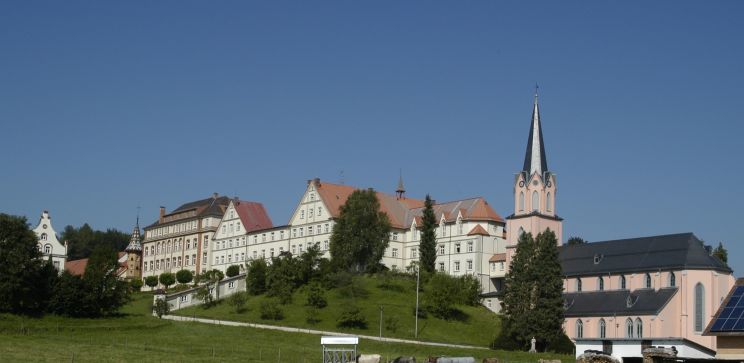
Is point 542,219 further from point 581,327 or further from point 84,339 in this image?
point 84,339

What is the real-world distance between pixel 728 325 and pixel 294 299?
56.8 m

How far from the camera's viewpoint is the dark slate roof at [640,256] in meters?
84.9

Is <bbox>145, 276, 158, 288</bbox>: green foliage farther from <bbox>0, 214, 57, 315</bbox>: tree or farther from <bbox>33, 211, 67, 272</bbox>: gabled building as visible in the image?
<bbox>0, 214, 57, 315</bbox>: tree

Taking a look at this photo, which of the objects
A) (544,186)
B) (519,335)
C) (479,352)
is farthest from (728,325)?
(544,186)

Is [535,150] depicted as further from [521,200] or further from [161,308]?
[161,308]

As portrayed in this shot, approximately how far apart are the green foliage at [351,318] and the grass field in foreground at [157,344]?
11818 millimetres

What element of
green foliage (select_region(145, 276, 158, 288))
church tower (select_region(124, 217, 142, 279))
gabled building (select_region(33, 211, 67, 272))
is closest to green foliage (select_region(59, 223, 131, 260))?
Result: church tower (select_region(124, 217, 142, 279))

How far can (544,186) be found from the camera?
105m

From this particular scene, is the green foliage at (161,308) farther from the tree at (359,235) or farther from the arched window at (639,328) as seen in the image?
the arched window at (639,328)

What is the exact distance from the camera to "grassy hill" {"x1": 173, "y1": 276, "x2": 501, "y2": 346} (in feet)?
276

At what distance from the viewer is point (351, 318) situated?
8356 cm

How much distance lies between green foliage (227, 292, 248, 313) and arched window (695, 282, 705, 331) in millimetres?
39990

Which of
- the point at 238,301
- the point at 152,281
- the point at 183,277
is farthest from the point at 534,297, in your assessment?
the point at 152,281

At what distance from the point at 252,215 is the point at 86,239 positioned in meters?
54.7
